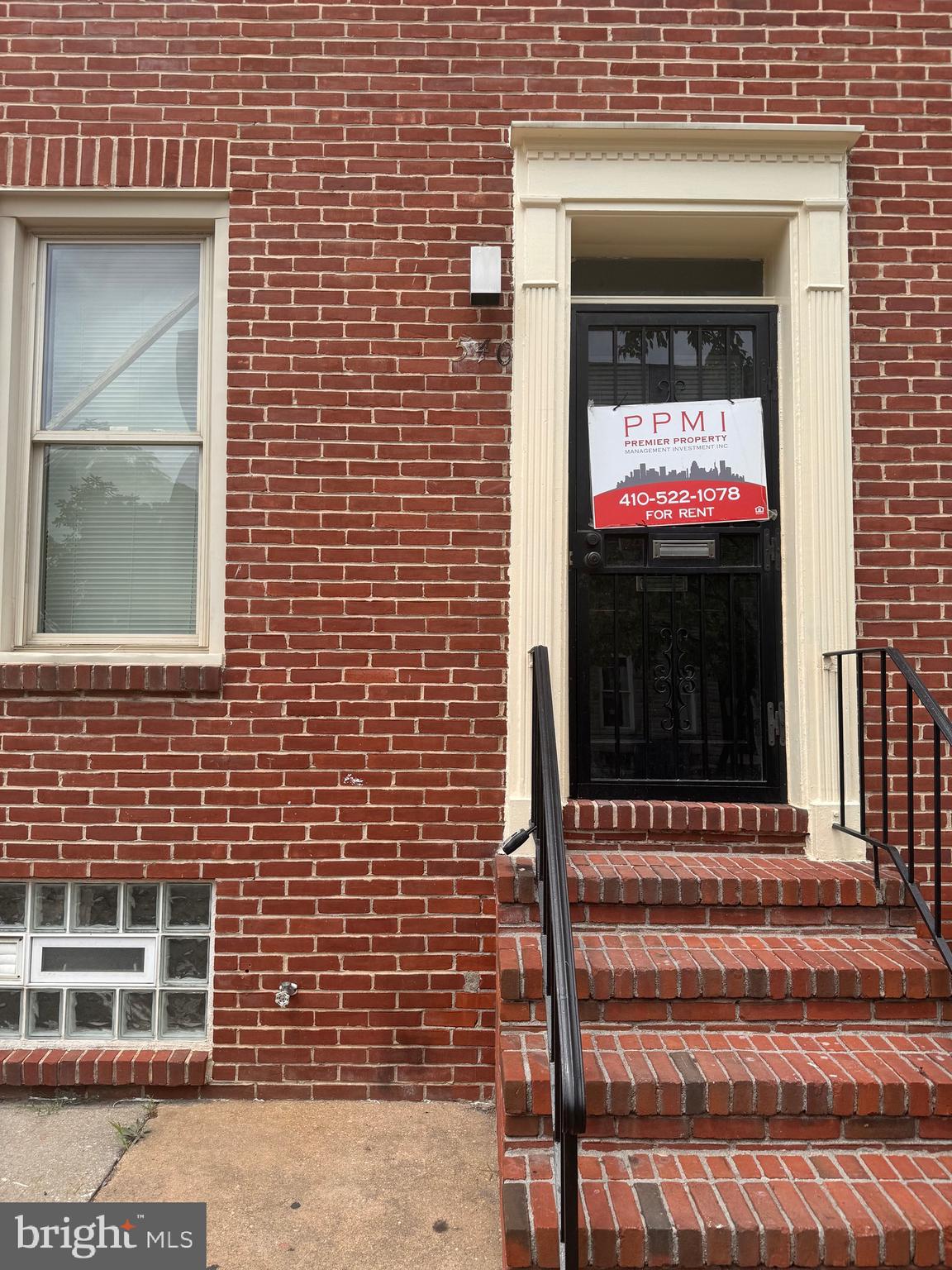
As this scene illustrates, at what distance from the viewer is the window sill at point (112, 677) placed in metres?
3.44

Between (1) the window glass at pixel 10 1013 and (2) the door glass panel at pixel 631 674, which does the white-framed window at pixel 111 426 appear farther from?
(2) the door glass panel at pixel 631 674

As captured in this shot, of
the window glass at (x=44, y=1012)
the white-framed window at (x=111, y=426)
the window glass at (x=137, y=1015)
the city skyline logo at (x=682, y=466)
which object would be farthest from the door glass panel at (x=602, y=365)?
the window glass at (x=44, y=1012)

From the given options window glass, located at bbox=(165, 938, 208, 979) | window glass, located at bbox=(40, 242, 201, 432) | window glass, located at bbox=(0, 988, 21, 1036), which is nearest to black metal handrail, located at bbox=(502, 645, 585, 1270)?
window glass, located at bbox=(165, 938, 208, 979)

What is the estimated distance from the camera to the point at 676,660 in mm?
3643

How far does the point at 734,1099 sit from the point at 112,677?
2696mm

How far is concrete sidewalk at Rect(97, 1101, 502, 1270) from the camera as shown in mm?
2453

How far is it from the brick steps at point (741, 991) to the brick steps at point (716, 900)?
10.2 inches

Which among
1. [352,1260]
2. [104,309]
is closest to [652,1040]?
[352,1260]

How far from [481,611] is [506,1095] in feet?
5.86

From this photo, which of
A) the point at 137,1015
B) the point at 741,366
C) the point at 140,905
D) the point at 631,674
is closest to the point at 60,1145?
the point at 137,1015

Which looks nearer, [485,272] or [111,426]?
[485,272]

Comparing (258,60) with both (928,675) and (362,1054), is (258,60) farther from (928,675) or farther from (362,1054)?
(362,1054)

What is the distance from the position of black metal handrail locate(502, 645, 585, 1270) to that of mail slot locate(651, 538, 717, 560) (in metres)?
0.93

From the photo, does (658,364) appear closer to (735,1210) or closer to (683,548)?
(683,548)
